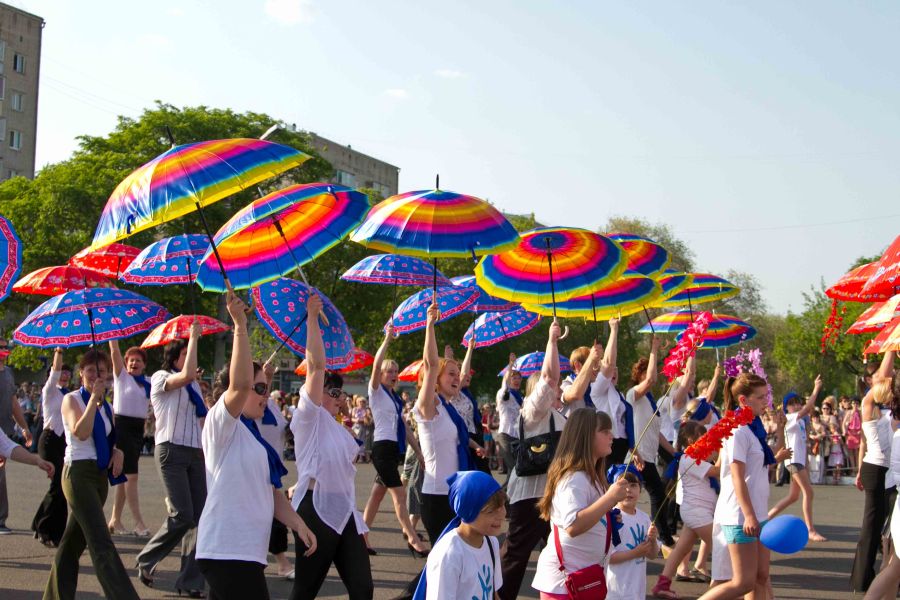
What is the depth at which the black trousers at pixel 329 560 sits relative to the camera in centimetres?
636

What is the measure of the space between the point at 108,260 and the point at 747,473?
680 centimetres

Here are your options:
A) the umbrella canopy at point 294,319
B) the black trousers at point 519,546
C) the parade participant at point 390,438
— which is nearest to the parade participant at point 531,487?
the black trousers at point 519,546

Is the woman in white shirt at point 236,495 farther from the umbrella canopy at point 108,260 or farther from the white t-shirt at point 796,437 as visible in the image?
the white t-shirt at point 796,437

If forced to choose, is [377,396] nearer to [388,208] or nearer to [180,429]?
[180,429]

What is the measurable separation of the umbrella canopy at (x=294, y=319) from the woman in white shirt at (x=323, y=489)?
2.82 ft

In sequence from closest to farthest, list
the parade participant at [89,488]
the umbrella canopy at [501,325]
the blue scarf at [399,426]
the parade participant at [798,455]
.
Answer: the parade participant at [89,488]
the blue scarf at [399,426]
the parade participant at [798,455]
the umbrella canopy at [501,325]

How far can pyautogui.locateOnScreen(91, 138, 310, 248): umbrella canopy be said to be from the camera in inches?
232

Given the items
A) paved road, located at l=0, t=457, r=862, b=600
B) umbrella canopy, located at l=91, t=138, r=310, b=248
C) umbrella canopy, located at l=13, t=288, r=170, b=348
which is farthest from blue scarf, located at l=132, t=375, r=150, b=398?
umbrella canopy, located at l=91, t=138, r=310, b=248

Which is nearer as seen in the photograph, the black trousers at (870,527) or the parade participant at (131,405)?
the black trousers at (870,527)

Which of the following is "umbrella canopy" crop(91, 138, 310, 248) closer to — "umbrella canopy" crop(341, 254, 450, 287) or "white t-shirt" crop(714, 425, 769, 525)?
"white t-shirt" crop(714, 425, 769, 525)

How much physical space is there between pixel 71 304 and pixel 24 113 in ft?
194

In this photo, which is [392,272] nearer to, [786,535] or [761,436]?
[761,436]

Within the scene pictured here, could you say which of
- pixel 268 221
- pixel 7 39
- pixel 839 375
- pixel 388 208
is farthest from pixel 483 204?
pixel 7 39

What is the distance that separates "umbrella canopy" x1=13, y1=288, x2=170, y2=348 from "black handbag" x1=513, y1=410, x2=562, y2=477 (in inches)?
141
